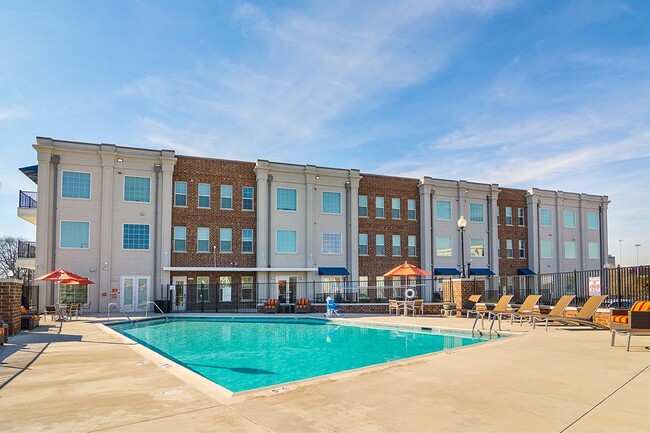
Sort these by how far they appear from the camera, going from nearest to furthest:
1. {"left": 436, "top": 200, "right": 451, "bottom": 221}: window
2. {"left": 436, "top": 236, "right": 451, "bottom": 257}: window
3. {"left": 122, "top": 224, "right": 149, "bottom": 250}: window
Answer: {"left": 122, "top": 224, "right": 149, "bottom": 250}: window
{"left": 436, "top": 236, "right": 451, "bottom": 257}: window
{"left": 436, "top": 200, "right": 451, "bottom": 221}: window

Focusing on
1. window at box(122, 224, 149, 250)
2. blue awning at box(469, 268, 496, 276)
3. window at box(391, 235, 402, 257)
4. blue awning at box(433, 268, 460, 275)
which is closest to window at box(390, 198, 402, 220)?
window at box(391, 235, 402, 257)

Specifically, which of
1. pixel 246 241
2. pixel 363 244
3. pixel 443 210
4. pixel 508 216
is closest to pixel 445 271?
pixel 443 210

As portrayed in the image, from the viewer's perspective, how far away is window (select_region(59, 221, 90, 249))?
2825 cm

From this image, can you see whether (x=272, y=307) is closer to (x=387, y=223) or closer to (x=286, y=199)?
(x=286, y=199)

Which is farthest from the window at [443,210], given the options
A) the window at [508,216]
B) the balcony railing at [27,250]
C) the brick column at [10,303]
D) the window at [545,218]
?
the brick column at [10,303]

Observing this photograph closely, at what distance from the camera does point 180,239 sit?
30.9 metres

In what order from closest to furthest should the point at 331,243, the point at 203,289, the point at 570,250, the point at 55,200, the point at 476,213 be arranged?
the point at 55,200 → the point at 203,289 → the point at 331,243 → the point at 476,213 → the point at 570,250

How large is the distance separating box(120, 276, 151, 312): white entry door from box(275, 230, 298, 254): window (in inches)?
330

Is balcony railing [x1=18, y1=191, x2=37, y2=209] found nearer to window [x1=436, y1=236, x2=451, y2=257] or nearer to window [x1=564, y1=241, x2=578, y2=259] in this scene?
window [x1=436, y1=236, x2=451, y2=257]

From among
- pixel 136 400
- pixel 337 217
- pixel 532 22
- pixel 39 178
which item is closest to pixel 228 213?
pixel 337 217

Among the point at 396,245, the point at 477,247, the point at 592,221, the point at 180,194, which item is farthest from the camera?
the point at 592,221

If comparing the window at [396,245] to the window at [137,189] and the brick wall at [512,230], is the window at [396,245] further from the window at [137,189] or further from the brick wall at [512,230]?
the window at [137,189]

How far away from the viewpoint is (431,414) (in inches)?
199

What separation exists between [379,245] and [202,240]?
42.1 ft
